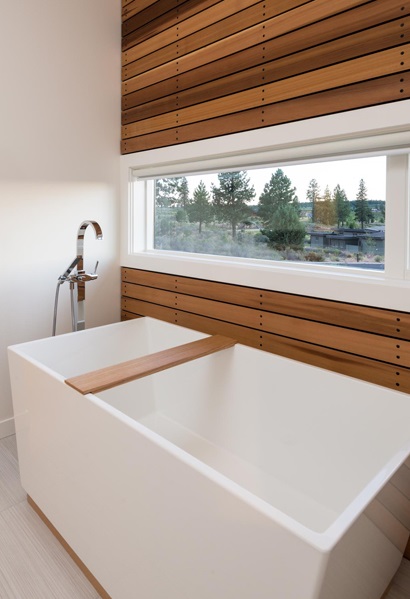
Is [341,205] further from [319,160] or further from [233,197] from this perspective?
[233,197]

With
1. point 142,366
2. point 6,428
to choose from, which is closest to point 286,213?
point 142,366

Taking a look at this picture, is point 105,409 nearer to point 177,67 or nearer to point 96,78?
point 177,67

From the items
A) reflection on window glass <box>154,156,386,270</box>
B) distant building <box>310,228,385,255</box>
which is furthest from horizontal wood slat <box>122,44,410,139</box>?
distant building <box>310,228,385,255</box>

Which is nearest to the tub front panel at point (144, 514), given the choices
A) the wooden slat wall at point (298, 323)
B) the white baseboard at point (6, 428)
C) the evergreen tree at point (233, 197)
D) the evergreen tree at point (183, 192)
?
the white baseboard at point (6, 428)

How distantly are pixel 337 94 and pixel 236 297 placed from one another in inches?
41.6

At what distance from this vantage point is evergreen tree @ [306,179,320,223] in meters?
2.13

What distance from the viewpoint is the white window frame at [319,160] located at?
1.72 metres

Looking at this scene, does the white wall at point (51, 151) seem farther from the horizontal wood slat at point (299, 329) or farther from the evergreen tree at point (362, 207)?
the evergreen tree at point (362, 207)

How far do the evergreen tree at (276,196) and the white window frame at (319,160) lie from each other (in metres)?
0.18

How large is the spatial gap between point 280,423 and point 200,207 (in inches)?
57.0

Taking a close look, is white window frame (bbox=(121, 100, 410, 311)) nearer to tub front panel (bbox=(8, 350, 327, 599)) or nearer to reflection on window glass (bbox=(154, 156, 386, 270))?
reflection on window glass (bbox=(154, 156, 386, 270))

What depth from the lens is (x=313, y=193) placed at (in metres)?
2.15

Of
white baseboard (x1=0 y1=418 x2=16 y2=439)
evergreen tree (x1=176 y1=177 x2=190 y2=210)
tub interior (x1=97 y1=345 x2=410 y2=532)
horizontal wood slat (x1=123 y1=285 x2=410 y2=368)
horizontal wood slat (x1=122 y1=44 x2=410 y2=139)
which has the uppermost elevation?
horizontal wood slat (x1=122 y1=44 x2=410 y2=139)

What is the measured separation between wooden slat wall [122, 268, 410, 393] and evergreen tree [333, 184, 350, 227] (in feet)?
1.32
